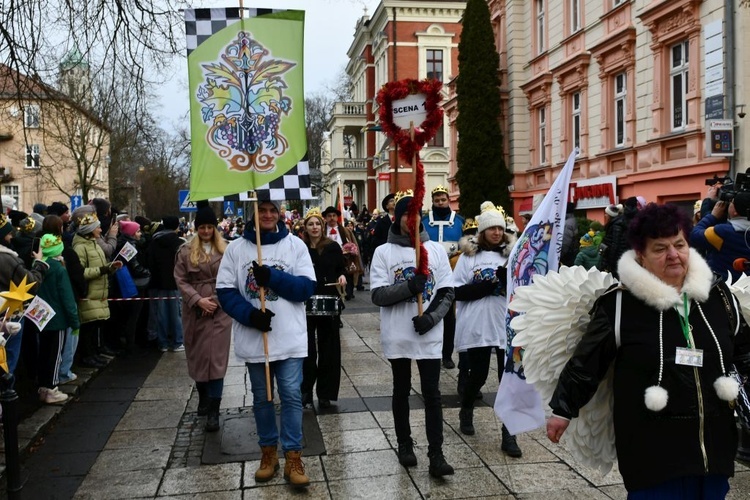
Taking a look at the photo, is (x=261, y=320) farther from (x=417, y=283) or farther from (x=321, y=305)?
(x=321, y=305)

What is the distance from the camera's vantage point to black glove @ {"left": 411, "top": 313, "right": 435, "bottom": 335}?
5246mm

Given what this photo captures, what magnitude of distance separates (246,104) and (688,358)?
11.9 feet

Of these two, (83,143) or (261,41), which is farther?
(83,143)

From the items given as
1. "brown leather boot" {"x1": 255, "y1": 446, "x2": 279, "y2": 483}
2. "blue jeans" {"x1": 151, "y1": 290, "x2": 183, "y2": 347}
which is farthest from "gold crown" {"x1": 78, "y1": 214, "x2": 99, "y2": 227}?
"brown leather boot" {"x1": 255, "y1": 446, "x2": 279, "y2": 483}

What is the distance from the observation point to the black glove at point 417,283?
5270 mm

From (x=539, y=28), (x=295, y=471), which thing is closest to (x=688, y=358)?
(x=295, y=471)

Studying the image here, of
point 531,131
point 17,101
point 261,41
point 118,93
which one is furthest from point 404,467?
point 531,131

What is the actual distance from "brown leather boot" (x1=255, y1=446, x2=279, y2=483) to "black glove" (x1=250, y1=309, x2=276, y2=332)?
888 mm

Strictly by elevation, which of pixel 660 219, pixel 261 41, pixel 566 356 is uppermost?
pixel 261 41

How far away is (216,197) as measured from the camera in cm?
532

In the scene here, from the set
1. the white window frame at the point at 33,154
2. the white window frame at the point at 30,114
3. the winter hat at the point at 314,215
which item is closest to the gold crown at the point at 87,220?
the white window frame at the point at 33,154

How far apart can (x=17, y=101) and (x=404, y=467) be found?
606cm

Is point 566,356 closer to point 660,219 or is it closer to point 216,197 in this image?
point 660,219

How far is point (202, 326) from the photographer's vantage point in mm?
6758
